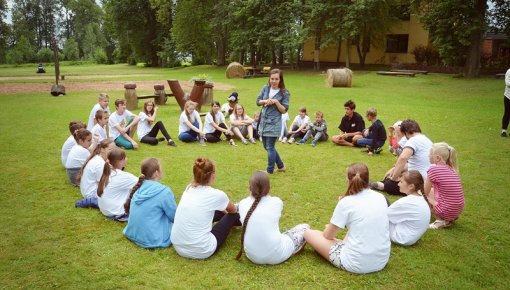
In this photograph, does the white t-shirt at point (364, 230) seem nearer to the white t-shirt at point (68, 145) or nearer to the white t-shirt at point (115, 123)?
the white t-shirt at point (68, 145)

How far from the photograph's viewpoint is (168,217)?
15.5ft

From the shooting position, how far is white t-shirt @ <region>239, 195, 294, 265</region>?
4.12 m

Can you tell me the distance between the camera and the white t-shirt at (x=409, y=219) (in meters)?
4.61

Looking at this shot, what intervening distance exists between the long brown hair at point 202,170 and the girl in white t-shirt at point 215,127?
19.4 feet

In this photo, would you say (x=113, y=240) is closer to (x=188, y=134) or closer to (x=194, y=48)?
(x=188, y=134)

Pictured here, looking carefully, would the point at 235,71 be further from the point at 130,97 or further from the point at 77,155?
the point at 77,155

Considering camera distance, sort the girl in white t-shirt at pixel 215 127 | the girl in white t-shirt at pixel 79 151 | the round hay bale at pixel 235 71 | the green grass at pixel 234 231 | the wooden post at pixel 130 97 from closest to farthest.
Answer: the green grass at pixel 234 231, the girl in white t-shirt at pixel 79 151, the girl in white t-shirt at pixel 215 127, the wooden post at pixel 130 97, the round hay bale at pixel 235 71

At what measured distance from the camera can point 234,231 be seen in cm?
520

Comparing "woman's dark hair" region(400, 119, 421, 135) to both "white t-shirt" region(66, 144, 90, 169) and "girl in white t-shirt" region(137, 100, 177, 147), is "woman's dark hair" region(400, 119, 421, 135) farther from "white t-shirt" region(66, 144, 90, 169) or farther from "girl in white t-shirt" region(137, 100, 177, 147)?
"girl in white t-shirt" region(137, 100, 177, 147)

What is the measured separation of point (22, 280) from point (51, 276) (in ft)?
0.88

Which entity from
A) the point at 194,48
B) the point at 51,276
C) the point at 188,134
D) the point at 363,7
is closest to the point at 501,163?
the point at 188,134

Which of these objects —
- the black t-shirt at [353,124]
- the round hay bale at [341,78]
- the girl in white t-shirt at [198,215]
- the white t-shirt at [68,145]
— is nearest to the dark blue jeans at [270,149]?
the girl in white t-shirt at [198,215]

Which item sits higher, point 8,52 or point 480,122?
point 8,52

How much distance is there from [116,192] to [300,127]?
6.18 meters
